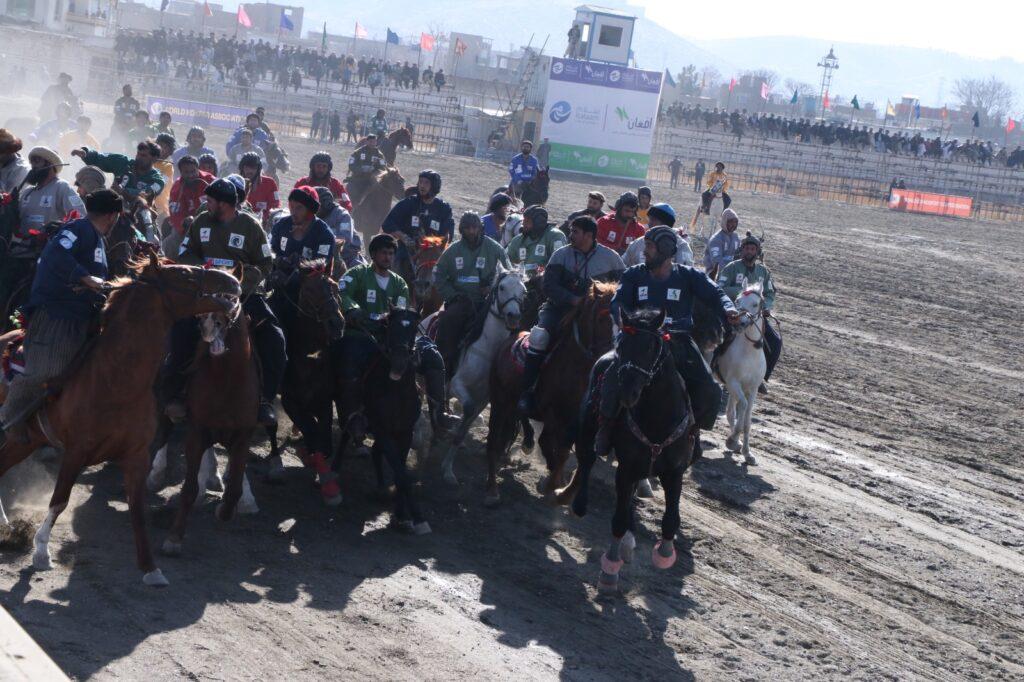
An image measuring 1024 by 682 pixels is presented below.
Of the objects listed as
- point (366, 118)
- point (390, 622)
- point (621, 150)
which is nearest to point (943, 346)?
point (390, 622)

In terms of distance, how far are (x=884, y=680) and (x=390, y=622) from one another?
3.11m

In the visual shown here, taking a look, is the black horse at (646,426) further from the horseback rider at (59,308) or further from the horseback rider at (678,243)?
the horseback rider at (59,308)

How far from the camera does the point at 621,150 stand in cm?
4672

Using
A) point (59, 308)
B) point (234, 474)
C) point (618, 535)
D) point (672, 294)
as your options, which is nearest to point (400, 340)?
point (234, 474)

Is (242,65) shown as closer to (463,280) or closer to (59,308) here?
(463,280)

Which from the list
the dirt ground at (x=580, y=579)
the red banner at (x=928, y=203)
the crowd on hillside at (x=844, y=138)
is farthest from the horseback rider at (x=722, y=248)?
the crowd on hillside at (x=844, y=138)

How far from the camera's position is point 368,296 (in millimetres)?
9508

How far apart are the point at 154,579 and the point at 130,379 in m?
1.29

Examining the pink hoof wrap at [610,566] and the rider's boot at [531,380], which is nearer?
the pink hoof wrap at [610,566]

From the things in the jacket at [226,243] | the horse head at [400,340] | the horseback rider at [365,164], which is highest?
the horseback rider at [365,164]

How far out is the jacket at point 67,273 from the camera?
7520mm

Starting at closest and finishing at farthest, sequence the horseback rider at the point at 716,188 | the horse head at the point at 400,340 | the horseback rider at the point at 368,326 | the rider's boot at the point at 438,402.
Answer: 1. the horse head at the point at 400,340
2. the horseback rider at the point at 368,326
3. the rider's boot at the point at 438,402
4. the horseback rider at the point at 716,188

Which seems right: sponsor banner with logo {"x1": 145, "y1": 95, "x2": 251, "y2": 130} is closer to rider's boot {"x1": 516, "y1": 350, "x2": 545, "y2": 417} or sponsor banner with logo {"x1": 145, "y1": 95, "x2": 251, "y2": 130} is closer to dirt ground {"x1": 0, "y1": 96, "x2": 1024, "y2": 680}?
dirt ground {"x1": 0, "y1": 96, "x2": 1024, "y2": 680}

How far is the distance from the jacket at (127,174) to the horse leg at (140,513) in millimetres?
4561
